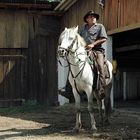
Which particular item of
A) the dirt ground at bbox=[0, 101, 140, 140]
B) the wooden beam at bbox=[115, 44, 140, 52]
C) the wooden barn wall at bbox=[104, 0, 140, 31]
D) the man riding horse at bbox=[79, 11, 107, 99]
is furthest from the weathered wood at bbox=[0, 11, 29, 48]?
the man riding horse at bbox=[79, 11, 107, 99]

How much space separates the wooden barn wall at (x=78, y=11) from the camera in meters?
16.1

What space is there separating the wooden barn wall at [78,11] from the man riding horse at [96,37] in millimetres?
4850

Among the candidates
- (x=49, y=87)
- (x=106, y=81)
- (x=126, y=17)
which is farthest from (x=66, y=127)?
(x=49, y=87)

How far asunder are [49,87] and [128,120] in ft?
23.7

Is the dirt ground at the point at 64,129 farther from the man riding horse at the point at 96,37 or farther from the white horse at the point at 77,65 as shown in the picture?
the man riding horse at the point at 96,37

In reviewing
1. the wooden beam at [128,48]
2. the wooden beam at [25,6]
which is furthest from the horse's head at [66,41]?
the wooden beam at [25,6]

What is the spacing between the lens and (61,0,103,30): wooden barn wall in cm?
1608

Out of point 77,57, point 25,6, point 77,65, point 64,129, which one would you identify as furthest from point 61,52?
point 25,6

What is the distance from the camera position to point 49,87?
19734 mm

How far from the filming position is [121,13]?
1429cm

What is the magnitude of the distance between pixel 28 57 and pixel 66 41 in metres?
9.79

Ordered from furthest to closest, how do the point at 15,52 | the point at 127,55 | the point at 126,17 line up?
1. the point at 127,55
2. the point at 15,52
3. the point at 126,17

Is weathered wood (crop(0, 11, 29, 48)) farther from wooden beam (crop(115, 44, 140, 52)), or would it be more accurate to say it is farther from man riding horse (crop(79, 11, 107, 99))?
man riding horse (crop(79, 11, 107, 99))

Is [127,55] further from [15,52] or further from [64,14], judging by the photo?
[15,52]
